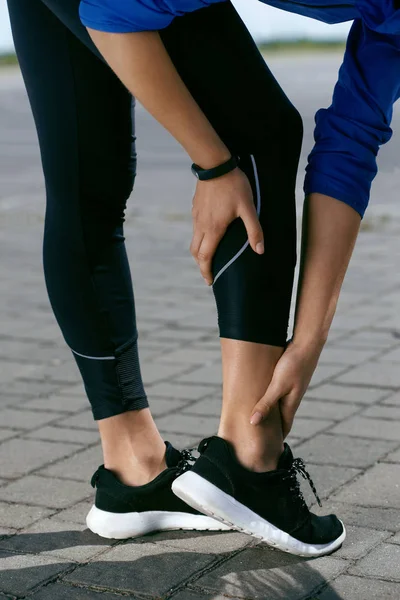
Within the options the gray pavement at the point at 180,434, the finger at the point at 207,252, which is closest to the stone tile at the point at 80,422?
the gray pavement at the point at 180,434

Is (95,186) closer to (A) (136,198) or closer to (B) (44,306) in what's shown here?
(B) (44,306)

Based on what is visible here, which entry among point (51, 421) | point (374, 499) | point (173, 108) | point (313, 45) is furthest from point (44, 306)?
point (313, 45)

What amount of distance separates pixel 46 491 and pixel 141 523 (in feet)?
1.28

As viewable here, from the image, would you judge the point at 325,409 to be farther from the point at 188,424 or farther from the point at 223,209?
the point at 223,209

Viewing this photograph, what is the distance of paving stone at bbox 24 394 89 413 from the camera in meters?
3.43

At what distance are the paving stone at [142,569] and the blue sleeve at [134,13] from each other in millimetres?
1033

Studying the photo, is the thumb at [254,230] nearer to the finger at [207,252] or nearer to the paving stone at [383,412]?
the finger at [207,252]

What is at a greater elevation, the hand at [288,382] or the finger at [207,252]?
the finger at [207,252]

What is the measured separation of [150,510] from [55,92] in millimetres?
906

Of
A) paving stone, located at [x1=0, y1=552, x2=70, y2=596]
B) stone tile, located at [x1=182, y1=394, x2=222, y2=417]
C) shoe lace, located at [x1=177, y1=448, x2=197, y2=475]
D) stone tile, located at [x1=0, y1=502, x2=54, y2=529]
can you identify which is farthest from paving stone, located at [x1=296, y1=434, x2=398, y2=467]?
paving stone, located at [x1=0, y1=552, x2=70, y2=596]

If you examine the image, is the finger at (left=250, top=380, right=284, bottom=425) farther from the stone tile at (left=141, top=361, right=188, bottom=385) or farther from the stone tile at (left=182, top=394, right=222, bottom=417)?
the stone tile at (left=141, top=361, right=188, bottom=385)

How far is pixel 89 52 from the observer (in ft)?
7.38

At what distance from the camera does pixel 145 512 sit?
7.98 feet

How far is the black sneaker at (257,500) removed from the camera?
2.15m
